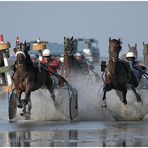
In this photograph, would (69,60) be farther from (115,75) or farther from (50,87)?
(115,75)

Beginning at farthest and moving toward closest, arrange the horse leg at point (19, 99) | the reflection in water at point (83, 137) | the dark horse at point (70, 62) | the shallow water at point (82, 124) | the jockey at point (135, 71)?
the dark horse at point (70, 62)
the jockey at point (135, 71)
the horse leg at point (19, 99)
the shallow water at point (82, 124)
the reflection in water at point (83, 137)

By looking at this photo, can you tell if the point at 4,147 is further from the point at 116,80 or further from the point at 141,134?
the point at 116,80

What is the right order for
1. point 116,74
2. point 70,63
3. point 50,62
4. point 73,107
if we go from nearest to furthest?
point 116,74
point 73,107
point 50,62
point 70,63

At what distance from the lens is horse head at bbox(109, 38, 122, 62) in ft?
62.5

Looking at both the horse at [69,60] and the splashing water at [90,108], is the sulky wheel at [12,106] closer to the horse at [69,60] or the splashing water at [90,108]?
the splashing water at [90,108]

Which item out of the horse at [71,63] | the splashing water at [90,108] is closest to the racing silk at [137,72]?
the splashing water at [90,108]

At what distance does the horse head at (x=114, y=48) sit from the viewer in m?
19.1

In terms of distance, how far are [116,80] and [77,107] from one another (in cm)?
120

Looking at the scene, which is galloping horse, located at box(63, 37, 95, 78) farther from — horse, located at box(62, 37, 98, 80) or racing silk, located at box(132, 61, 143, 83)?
racing silk, located at box(132, 61, 143, 83)

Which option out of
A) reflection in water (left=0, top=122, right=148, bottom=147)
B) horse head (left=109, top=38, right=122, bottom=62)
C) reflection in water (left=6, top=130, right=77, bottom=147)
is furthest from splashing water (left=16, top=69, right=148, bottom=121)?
reflection in water (left=6, top=130, right=77, bottom=147)

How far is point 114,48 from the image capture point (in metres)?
19.0

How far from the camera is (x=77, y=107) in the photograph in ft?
65.6

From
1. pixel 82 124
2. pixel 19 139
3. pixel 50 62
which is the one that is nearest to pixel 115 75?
pixel 82 124

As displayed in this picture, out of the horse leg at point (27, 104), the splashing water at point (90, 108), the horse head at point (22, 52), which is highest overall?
the horse head at point (22, 52)
